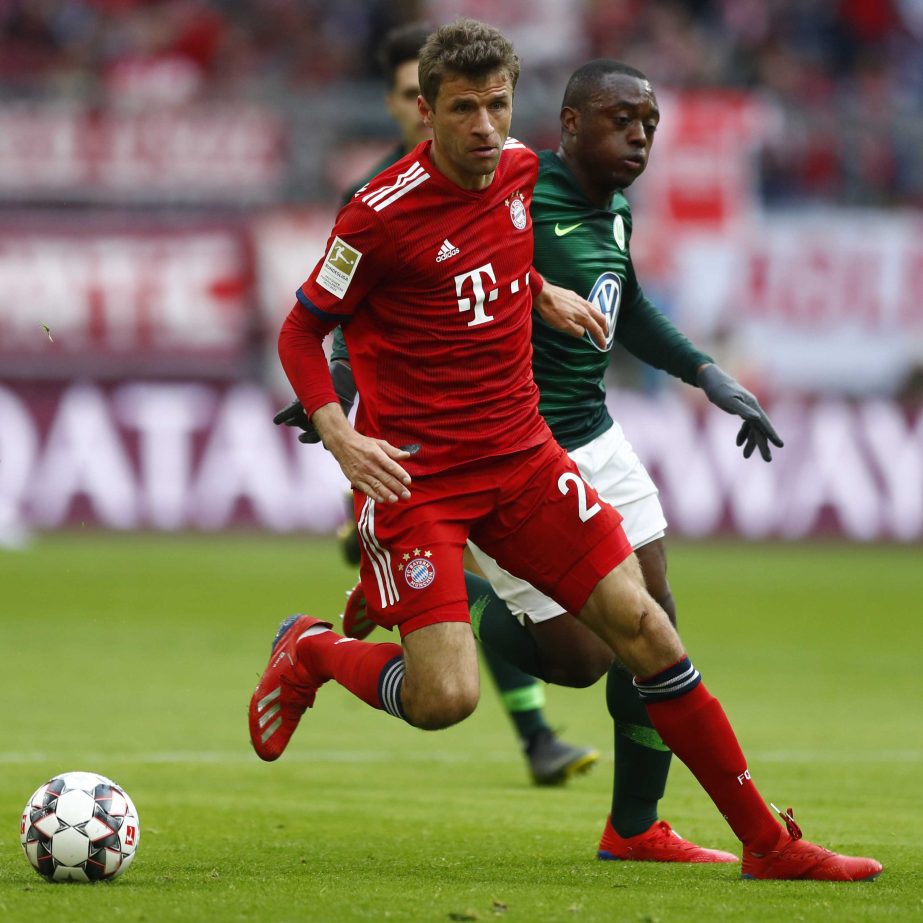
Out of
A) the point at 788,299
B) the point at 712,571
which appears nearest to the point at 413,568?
the point at 712,571

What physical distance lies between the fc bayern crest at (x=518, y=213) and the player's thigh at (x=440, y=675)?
1178 millimetres

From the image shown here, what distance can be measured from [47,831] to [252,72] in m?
17.1

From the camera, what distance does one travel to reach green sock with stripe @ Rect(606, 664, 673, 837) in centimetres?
591

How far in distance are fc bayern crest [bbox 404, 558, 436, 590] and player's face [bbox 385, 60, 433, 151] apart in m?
3.04

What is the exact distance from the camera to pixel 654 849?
19.2ft

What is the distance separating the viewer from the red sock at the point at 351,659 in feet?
18.3

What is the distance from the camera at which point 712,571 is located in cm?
1669

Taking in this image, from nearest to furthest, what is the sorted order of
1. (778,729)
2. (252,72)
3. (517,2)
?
(778,729) < (517,2) < (252,72)

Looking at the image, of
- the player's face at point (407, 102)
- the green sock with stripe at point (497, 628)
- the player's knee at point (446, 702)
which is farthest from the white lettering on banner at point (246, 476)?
the player's knee at point (446, 702)

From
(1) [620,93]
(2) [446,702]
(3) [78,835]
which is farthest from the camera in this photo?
(1) [620,93]

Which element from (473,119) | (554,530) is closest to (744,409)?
(554,530)

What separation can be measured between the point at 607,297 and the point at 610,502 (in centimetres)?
67

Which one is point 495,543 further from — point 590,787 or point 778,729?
point 778,729

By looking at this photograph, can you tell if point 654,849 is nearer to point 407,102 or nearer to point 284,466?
point 407,102
